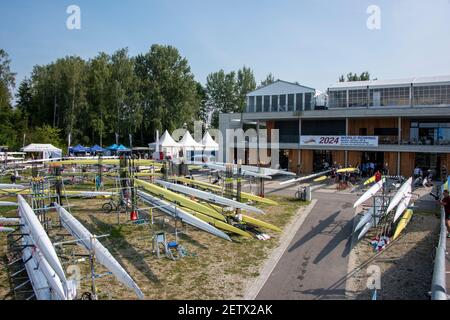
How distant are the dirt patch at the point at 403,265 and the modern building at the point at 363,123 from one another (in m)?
16.9

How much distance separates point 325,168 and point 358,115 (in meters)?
5.76

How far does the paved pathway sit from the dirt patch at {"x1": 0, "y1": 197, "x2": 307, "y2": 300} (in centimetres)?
80

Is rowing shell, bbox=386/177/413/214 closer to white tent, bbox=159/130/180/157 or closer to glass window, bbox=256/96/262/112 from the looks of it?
glass window, bbox=256/96/262/112

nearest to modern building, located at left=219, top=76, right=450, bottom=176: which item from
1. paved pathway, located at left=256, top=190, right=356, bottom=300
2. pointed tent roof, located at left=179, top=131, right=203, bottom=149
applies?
pointed tent roof, located at left=179, top=131, right=203, bottom=149

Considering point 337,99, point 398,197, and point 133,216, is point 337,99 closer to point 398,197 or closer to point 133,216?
point 398,197

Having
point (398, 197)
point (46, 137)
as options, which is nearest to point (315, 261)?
point (398, 197)

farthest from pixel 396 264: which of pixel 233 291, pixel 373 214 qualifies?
pixel 233 291

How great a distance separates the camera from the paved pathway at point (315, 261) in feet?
32.2

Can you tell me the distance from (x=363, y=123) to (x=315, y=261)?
2606 centimetres

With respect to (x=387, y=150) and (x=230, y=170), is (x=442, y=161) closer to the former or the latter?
(x=387, y=150)

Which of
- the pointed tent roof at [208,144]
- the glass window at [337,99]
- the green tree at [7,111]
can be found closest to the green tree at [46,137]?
the green tree at [7,111]

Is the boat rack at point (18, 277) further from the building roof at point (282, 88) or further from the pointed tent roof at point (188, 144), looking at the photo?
the building roof at point (282, 88)

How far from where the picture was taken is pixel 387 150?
3156 cm
